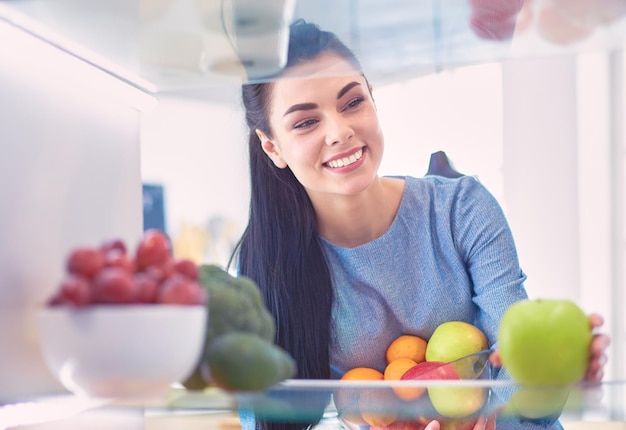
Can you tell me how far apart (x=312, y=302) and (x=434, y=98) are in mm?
2183

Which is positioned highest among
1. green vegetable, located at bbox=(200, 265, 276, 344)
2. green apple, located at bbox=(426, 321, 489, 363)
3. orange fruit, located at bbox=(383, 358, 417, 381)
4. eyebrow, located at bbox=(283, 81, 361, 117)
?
eyebrow, located at bbox=(283, 81, 361, 117)

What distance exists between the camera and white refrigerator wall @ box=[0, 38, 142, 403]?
706 mm

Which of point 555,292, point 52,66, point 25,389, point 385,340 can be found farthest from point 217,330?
point 555,292

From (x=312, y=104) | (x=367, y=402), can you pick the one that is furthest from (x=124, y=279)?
(x=312, y=104)

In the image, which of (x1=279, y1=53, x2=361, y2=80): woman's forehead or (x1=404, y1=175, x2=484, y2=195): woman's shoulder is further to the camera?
(x1=404, y1=175, x2=484, y2=195): woman's shoulder

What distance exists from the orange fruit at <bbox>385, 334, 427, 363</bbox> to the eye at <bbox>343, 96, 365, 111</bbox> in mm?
455

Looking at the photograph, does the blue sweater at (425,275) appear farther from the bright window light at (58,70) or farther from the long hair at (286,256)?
the bright window light at (58,70)

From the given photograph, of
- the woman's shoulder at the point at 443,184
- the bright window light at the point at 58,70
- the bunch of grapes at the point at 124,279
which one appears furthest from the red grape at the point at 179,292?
the woman's shoulder at the point at 443,184

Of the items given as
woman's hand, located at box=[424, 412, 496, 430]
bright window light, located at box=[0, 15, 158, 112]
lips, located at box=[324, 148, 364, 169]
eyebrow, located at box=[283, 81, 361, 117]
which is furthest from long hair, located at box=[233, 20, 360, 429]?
A: bright window light, located at box=[0, 15, 158, 112]

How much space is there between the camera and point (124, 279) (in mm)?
604

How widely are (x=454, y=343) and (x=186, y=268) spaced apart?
71 cm

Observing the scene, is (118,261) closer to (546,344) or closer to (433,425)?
(546,344)

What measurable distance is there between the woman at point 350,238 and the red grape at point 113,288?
84 centimetres

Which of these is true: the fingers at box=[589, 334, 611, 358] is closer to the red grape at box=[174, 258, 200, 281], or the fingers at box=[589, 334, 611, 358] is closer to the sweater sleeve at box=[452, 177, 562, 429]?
the red grape at box=[174, 258, 200, 281]
